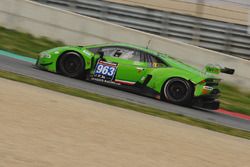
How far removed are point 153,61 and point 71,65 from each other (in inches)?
82.0

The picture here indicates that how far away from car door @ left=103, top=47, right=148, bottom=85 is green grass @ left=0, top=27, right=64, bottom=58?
462 centimetres

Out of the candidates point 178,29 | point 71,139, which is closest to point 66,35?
point 178,29

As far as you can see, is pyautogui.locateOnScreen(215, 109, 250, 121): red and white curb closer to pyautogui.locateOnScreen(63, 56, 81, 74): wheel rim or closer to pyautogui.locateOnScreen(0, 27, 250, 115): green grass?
pyautogui.locateOnScreen(0, 27, 250, 115): green grass

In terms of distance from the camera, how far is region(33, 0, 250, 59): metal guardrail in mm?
19000

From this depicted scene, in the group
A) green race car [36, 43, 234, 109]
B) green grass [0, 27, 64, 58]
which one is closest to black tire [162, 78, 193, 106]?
green race car [36, 43, 234, 109]

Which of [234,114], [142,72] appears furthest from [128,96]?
[234,114]

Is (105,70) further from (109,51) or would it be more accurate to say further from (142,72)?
(142,72)

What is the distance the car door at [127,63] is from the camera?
44.2 ft

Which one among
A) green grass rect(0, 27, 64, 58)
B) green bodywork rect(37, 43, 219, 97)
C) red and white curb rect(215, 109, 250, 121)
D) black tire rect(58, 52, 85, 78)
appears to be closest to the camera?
green bodywork rect(37, 43, 219, 97)

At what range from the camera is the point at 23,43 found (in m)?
18.8

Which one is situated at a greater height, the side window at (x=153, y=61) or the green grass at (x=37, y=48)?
the side window at (x=153, y=61)

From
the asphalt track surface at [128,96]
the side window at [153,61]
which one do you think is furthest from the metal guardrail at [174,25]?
the side window at [153,61]

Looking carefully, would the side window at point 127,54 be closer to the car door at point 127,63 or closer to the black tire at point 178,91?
the car door at point 127,63

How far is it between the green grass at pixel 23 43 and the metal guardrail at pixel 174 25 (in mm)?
1653
